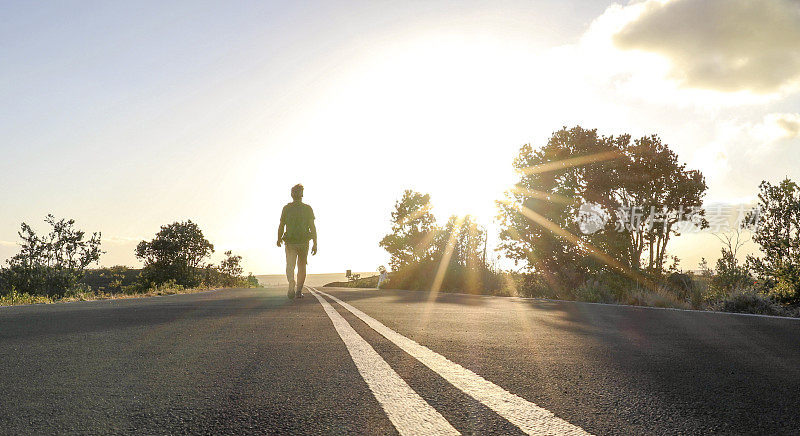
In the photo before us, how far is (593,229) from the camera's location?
2238 centimetres

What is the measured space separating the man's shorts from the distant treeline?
787 cm

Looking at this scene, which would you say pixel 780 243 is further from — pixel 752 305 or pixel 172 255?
pixel 172 255

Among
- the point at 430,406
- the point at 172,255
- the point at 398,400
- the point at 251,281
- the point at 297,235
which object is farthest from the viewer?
the point at 251,281

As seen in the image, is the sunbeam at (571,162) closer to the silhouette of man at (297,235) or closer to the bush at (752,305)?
the bush at (752,305)

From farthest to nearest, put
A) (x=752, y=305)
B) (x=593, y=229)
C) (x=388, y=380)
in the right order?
(x=593, y=229), (x=752, y=305), (x=388, y=380)

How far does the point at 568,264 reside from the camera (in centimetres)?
2136

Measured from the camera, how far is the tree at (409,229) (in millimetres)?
52281

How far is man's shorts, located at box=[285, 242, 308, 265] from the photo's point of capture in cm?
1076

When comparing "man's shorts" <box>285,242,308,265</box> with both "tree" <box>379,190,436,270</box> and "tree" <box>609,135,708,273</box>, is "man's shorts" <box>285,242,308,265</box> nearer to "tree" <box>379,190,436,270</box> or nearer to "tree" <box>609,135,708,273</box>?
"tree" <box>609,135,708,273</box>

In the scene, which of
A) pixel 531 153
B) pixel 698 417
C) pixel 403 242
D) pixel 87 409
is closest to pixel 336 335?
pixel 87 409

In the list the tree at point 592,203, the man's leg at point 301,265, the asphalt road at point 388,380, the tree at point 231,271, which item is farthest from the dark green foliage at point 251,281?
the asphalt road at point 388,380

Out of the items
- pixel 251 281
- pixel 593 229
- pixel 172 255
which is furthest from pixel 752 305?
pixel 251 281

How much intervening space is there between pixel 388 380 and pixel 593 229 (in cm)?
2159

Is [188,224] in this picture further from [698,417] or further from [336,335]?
[698,417]
